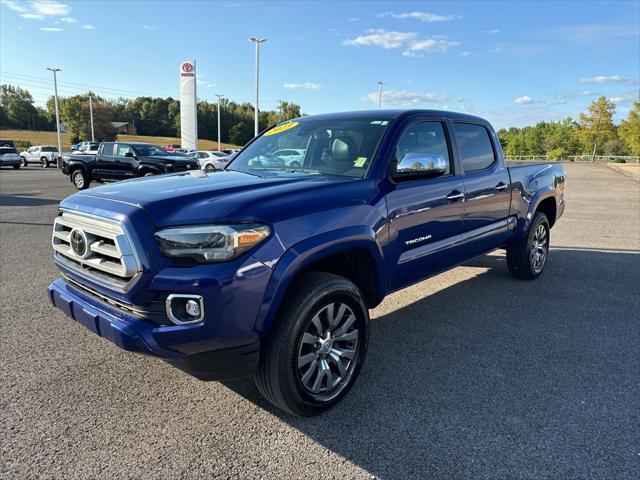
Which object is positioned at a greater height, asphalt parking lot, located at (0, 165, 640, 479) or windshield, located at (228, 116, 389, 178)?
windshield, located at (228, 116, 389, 178)

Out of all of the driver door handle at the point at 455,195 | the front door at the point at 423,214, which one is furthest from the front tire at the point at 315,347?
the driver door handle at the point at 455,195

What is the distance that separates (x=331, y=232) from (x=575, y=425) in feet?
6.14

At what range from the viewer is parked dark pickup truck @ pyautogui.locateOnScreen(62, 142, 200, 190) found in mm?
15875

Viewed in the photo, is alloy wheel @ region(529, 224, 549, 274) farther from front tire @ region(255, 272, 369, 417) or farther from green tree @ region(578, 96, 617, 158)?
green tree @ region(578, 96, 617, 158)

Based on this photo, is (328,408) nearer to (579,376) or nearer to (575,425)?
(575,425)

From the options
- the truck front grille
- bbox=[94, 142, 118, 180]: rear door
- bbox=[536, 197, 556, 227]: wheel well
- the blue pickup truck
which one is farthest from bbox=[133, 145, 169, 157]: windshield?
the truck front grille

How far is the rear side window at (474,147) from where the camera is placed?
174 inches

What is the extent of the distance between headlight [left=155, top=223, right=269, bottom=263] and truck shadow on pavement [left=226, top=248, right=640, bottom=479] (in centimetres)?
117

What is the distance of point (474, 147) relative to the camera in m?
4.69

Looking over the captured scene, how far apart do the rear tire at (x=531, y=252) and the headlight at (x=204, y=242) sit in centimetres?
426

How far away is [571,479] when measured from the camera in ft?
7.63

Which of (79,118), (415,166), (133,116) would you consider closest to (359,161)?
(415,166)

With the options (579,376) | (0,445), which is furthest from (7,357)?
(579,376)

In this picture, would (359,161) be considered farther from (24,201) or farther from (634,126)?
(634,126)
